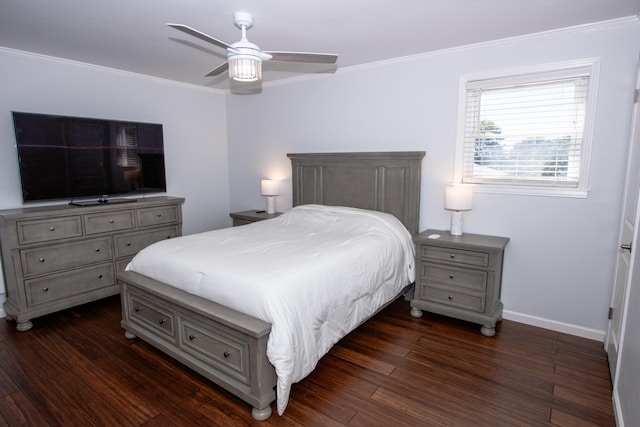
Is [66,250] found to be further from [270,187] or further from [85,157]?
[270,187]

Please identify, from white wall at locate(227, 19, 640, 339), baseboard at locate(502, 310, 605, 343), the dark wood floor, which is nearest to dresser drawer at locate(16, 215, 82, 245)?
the dark wood floor

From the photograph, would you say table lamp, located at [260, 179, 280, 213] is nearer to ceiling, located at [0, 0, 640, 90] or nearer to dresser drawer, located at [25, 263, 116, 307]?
ceiling, located at [0, 0, 640, 90]

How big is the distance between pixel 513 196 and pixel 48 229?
163 inches

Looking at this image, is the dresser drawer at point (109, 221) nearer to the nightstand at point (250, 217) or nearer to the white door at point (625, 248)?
the nightstand at point (250, 217)

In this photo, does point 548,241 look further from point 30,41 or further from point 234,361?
point 30,41

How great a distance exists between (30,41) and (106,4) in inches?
50.3

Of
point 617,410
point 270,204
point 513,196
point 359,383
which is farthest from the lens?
point 270,204

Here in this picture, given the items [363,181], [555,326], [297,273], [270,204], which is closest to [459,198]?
[363,181]

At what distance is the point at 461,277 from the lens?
3.10 m

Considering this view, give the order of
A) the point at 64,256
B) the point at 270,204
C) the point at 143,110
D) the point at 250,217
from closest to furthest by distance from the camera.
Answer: the point at 64,256 < the point at 143,110 < the point at 250,217 < the point at 270,204

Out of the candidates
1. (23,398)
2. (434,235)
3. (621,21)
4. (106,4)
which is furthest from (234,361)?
(621,21)

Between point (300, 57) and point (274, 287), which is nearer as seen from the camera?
point (274, 287)

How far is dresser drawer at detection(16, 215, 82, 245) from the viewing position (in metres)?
3.03

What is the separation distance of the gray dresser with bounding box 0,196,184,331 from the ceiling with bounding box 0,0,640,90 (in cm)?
149
